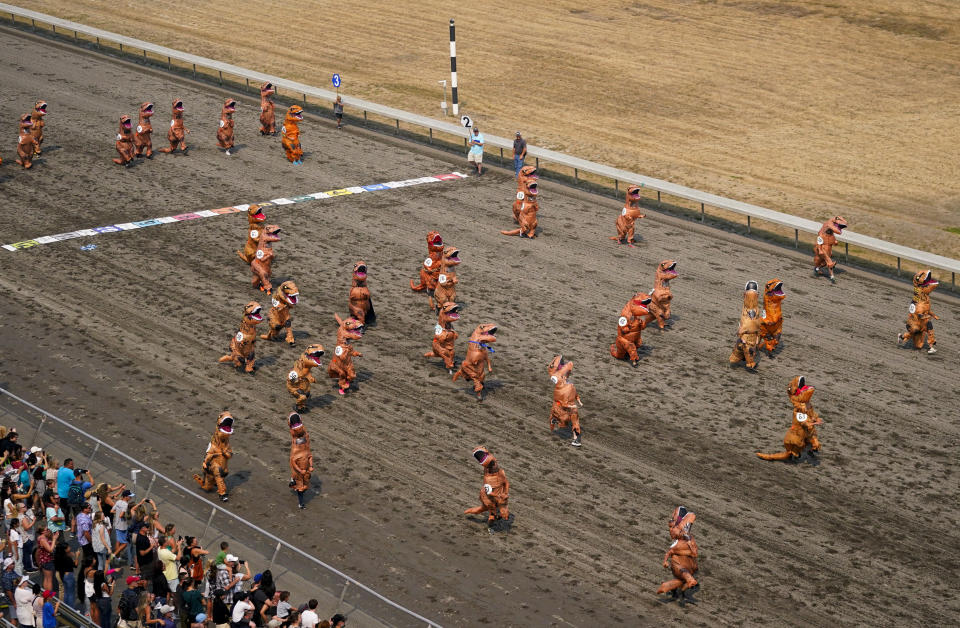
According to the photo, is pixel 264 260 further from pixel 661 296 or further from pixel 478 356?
pixel 661 296

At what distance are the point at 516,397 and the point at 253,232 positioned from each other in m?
8.68

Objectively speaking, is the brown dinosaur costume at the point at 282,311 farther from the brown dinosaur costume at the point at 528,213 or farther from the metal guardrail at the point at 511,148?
the metal guardrail at the point at 511,148

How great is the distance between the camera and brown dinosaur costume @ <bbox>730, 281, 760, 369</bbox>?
82.5ft

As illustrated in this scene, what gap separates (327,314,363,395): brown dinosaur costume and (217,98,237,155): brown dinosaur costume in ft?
50.4

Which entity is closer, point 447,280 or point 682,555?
point 682,555

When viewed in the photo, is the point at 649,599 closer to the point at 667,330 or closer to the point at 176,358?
the point at 667,330

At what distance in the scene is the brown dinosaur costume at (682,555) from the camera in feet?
57.9

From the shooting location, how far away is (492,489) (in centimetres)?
1942

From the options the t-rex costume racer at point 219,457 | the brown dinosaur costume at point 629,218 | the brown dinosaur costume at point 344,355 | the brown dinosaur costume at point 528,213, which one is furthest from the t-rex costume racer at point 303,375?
the brown dinosaur costume at point 629,218

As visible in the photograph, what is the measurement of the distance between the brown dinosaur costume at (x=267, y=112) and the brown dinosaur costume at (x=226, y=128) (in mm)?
1253

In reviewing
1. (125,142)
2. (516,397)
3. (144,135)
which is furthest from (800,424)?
(144,135)

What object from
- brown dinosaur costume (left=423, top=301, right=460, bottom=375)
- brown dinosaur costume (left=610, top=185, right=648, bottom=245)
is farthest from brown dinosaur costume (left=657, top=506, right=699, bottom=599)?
brown dinosaur costume (left=610, top=185, right=648, bottom=245)

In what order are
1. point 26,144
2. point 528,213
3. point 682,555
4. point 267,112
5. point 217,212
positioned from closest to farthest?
point 682,555
point 528,213
point 217,212
point 26,144
point 267,112

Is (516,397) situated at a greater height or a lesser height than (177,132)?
lesser
